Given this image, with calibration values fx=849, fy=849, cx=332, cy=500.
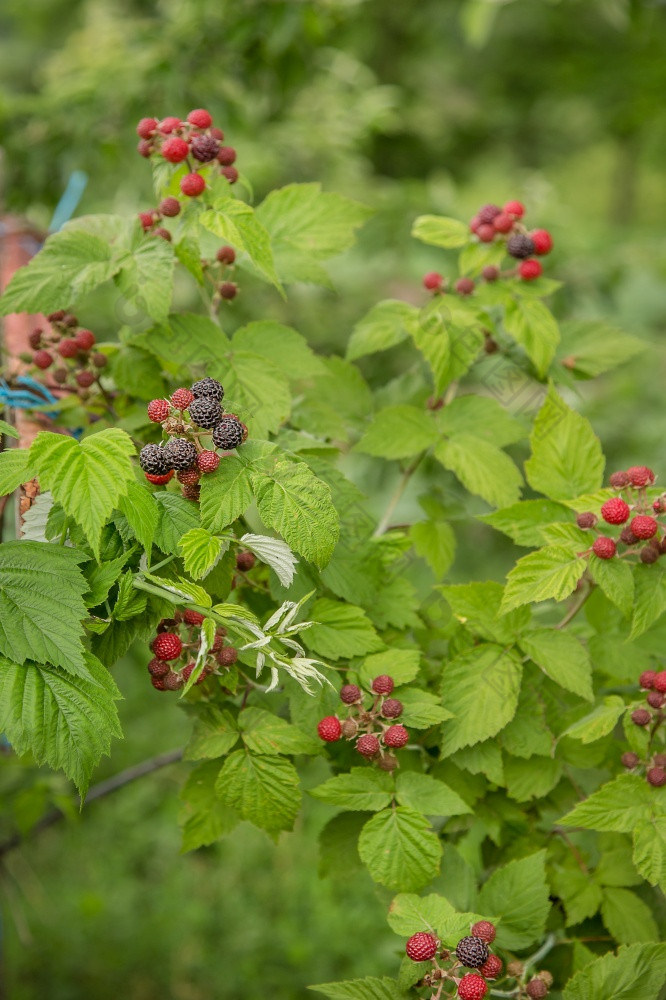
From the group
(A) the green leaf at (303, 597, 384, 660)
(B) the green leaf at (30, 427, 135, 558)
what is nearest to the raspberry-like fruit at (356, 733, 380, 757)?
(A) the green leaf at (303, 597, 384, 660)

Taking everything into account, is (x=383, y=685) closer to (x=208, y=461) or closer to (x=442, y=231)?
(x=208, y=461)

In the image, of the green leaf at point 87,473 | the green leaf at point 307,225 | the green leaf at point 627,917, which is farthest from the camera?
the green leaf at point 307,225

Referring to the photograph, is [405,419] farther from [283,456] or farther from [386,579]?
[283,456]

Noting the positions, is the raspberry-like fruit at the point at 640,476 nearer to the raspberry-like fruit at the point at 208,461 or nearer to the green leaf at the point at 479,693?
the green leaf at the point at 479,693

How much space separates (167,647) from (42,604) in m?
0.17

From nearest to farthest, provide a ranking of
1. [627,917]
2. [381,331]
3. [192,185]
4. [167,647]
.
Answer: [167,647] → [192,185] → [627,917] → [381,331]

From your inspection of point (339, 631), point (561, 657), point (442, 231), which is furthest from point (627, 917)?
point (442, 231)

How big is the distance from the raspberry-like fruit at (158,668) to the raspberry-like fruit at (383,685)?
0.96 feet

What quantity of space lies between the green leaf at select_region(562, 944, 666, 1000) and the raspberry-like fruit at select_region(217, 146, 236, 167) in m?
1.23

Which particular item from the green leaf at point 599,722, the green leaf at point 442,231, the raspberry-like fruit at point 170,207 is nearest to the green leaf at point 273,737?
the green leaf at point 599,722

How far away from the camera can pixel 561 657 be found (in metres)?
1.26

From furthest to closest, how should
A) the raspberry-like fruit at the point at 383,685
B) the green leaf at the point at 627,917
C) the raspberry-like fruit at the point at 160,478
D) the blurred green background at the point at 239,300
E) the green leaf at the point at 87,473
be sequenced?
the blurred green background at the point at 239,300 < the green leaf at the point at 627,917 < the raspberry-like fruit at the point at 383,685 < the raspberry-like fruit at the point at 160,478 < the green leaf at the point at 87,473

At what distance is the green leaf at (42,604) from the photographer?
3.27ft

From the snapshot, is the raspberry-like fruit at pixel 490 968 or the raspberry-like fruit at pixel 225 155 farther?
the raspberry-like fruit at pixel 225 155
